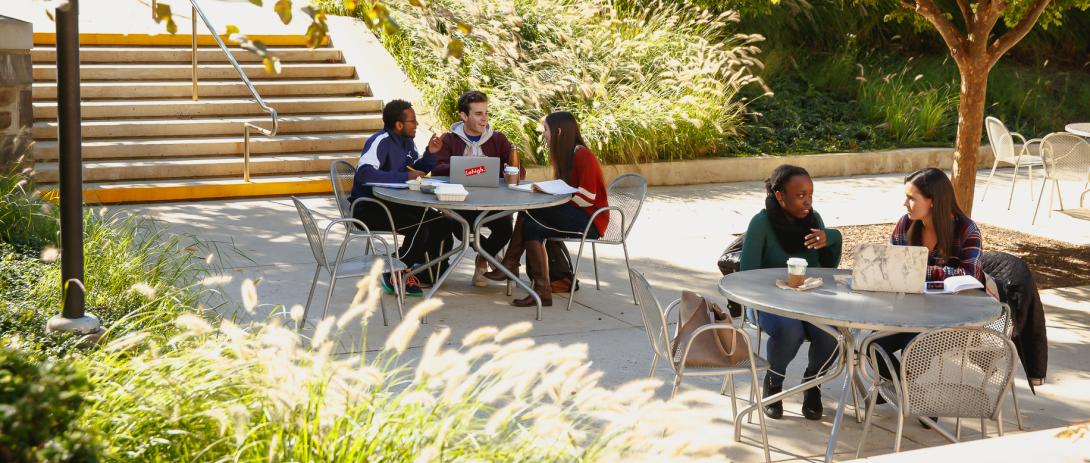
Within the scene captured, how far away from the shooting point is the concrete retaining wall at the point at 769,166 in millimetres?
12125

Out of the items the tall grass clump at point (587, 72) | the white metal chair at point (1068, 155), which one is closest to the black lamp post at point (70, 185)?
the tall grass clump at point (587, 72)

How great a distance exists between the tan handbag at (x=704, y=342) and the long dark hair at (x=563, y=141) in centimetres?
260

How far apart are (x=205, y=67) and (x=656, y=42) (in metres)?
5.17

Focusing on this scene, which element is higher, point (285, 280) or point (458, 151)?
point (458, 151)

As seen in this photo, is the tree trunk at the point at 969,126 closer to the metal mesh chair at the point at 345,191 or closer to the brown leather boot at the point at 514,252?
the brown leather boot at the point at 514,252

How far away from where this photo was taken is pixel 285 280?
768 centimetres

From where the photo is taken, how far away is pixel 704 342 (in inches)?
194

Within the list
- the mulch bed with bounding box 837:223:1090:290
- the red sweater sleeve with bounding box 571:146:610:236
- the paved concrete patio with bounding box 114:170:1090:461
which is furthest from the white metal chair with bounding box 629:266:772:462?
the mulch bed with bounding box 837:223:1090:290

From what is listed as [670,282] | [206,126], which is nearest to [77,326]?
[670,282]

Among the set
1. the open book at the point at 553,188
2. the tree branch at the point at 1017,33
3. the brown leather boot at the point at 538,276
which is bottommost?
the brown leather boot at the point at 538,276

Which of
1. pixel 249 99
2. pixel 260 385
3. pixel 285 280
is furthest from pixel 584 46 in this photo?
pixel 260 385

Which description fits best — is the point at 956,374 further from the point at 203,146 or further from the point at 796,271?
the point at 203,146

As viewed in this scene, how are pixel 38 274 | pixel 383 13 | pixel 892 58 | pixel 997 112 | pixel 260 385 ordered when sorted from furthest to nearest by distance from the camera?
pixel 892 58 → pixel 997 112 → pixel 38 274 → pixel 260 385 → pixel 383 13

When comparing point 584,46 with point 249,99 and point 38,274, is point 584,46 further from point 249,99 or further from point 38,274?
point 38,274
